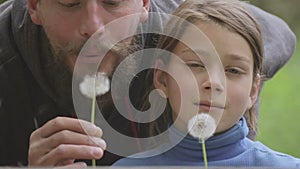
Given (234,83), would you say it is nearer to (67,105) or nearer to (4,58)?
(67,105)

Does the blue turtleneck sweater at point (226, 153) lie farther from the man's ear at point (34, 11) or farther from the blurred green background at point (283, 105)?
the blurred green background at point (283, 105)

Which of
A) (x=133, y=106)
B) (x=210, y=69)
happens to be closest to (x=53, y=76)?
(x=133, y=106)

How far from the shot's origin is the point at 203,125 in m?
1.33

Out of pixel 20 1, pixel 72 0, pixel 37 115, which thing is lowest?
pixel 37 115

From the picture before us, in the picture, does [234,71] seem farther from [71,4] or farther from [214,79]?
[71,4]

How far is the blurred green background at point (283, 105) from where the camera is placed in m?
3.39

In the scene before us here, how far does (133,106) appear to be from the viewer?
156cm

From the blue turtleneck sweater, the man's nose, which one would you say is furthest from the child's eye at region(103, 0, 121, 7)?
the blue turtleneck sweater

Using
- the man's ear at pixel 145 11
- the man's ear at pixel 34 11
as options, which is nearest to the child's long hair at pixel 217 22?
the man's ear at pixel 145 11

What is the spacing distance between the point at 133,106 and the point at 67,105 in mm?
157

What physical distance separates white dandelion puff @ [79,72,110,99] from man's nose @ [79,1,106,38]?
9cm

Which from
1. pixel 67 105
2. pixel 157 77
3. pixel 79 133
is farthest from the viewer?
pixel 67 105

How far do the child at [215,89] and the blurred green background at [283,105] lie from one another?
69.3 inches

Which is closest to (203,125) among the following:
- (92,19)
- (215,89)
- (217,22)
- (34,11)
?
(215,89)
